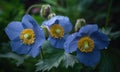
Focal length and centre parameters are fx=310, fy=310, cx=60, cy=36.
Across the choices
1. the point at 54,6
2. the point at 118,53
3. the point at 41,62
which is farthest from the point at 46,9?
the point at 54,6

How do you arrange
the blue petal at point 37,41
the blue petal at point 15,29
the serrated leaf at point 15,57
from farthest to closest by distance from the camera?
1. the serrated leaf at point 15,57
2. the blue petal at point 15,29
3. the blue petal at point 37,41

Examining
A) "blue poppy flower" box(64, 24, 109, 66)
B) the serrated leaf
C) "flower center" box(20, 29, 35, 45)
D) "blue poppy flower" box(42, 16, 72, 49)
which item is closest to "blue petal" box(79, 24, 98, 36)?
"blue poppy flower" box(64, 24, 109, 66)

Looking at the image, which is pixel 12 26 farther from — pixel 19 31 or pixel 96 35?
pixel 96 35

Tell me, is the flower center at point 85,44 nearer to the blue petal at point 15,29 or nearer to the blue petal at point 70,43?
the blue petal at point 70,43

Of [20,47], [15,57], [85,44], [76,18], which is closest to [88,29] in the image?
[85,44]

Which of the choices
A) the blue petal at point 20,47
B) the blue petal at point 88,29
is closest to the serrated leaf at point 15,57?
the blue petal at point 20,47

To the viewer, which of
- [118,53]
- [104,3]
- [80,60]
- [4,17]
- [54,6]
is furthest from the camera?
[104,3]

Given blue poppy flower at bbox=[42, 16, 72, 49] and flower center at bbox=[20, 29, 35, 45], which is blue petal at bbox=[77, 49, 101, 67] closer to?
blue poppy flower at bbox=[42, 16, 72, 49]
